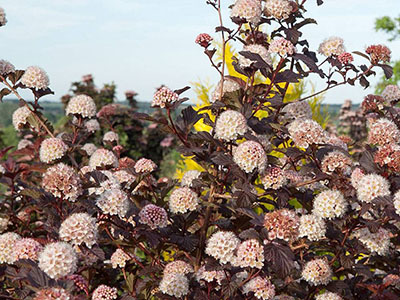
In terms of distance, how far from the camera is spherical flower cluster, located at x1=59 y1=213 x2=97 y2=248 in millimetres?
1938

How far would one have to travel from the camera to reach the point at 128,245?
2.37 metres

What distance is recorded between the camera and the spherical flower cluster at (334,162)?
2285 millimetres

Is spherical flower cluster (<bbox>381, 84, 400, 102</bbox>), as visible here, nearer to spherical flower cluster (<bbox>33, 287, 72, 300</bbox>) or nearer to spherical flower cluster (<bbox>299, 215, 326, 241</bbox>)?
spherical flower cluster (<bbox>299, 215, 326, 241</bbox>)

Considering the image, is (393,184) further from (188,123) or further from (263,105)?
(188,123)

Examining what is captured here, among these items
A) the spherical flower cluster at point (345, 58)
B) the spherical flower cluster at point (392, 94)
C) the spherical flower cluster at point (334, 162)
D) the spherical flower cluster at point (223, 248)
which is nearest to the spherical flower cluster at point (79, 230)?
the spherical flower cluster at point (223, 248)

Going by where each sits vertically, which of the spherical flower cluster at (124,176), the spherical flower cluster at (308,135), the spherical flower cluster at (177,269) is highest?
the spherical flower cluster at (308,135)

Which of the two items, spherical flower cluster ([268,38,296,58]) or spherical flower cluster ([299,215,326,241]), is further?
spherical flower cluster ([268,38,296,58])

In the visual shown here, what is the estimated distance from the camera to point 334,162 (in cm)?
229

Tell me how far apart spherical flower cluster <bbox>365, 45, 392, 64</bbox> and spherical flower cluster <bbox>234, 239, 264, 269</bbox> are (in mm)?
1435

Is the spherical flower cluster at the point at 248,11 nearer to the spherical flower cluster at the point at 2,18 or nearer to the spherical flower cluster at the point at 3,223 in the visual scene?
the spherical flower cluster at the point at 2,18

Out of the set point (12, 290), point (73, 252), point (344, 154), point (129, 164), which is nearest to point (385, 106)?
point (344, 154)

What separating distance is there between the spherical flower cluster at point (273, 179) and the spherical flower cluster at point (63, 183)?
83cm

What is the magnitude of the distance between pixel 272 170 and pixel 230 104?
427mm

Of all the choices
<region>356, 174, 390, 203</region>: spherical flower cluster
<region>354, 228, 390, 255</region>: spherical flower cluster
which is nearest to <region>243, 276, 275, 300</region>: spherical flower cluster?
<region>356, 174, 390, 203</region>: spherical flower cluster
